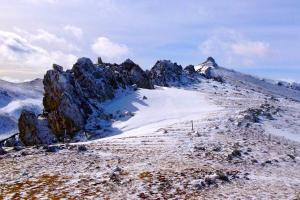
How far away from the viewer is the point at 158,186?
24141 millimetres

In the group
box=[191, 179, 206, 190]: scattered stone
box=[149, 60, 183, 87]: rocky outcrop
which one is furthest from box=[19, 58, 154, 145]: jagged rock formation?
box=[149, 60, 183, 87]: rocky outcrop

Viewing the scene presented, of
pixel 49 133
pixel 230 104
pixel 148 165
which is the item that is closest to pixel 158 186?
pixel 148 165

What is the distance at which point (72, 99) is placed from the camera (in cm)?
5422

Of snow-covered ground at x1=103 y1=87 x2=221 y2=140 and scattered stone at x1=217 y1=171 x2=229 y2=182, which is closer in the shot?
scattered stone at x1=217 y1=171 x2=229 y2=182

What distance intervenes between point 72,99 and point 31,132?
6.64 meters

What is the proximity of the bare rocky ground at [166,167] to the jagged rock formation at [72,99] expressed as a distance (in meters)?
12.9

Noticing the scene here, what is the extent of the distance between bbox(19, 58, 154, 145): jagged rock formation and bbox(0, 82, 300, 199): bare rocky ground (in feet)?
42.3

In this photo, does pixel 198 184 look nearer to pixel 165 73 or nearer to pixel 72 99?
pixel 72 99

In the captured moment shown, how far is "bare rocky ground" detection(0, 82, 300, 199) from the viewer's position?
23.6 metres

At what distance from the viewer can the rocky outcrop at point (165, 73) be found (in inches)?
4263

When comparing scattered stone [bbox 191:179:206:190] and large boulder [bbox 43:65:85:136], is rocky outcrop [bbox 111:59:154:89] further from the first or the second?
scattered stone [bbox 191:179:206:190]

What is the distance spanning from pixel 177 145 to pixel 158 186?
12000 millimetres

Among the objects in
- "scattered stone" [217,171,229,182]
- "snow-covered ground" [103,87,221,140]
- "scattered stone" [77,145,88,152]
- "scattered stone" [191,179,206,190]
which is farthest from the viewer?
"snow-covered ground" [103,87,221,140]

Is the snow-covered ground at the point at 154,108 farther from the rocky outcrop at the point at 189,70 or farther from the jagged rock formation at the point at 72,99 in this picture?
the rocky outcrop at the point at 189,70
